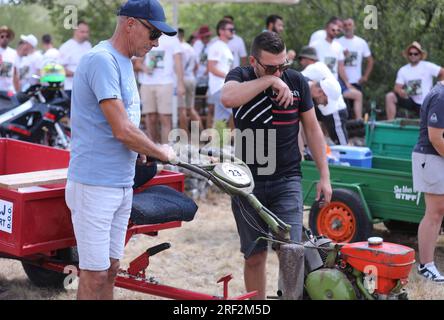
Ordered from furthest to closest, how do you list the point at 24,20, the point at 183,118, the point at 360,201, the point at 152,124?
the point at 24,20
the point at 183,118
the point at 152,124
the point at 360,201

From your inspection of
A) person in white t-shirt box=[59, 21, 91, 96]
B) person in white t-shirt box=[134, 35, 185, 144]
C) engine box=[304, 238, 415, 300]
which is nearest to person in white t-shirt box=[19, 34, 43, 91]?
person in white t-shirt box=[59, 21, 91, 96]

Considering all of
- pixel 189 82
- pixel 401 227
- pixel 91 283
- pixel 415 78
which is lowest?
pixel 401 227

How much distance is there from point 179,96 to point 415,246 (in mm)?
4725

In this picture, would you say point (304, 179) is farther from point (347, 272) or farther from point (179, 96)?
point (179, 96)

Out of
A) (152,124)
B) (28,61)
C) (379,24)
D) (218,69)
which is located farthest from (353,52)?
(28,61)

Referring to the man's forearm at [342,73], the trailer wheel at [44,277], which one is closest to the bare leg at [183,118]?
the man's forearm at [342,73]

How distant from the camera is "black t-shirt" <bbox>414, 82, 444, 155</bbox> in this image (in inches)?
230

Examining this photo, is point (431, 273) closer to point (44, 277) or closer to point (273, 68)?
point (273, 68)

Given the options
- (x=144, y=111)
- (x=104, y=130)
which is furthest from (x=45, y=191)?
(x=144, y=111)

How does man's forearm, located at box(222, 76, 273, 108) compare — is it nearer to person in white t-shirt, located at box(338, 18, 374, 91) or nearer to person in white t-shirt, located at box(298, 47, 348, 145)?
person in white t-shirt, located at box(298, 47, 348, 145)

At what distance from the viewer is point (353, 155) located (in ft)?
24.7

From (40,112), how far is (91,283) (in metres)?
5.61

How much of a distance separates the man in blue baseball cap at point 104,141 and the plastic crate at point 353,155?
12.3ft

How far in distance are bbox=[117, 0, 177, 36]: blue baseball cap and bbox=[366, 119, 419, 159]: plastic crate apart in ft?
15.2
